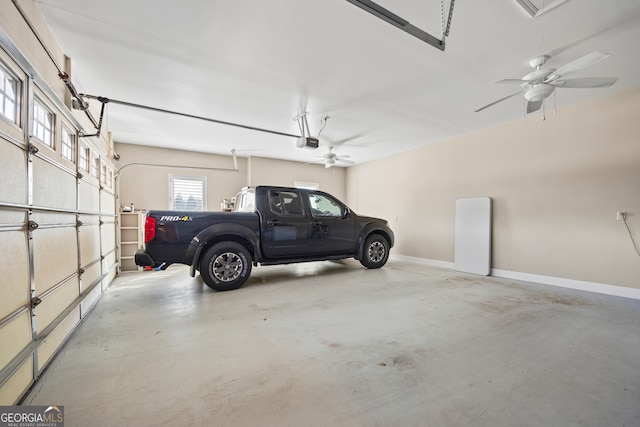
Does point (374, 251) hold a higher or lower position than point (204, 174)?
lower

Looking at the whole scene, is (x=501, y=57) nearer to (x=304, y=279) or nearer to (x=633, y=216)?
(x=633, y=216)

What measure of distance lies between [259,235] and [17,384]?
2759 millimetres

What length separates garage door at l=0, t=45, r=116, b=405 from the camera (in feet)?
4.65

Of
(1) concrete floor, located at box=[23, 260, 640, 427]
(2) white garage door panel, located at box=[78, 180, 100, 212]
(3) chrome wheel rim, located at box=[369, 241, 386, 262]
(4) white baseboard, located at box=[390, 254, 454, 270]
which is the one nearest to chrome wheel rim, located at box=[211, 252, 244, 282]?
(1) concrete floor, located at box=[23, 260, 640, 427]

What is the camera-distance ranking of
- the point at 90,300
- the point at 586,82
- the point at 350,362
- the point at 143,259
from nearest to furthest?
1. the point at 350,362
2. the point at 586,82
3. the point at 90,300
4. the point at 143,259

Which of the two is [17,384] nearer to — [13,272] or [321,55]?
[13,272]

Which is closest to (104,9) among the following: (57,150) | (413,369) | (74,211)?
(57,150)

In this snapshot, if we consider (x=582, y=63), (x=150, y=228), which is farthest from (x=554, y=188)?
(x=150, y=228)

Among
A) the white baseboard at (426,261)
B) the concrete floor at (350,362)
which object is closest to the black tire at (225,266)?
the concrete floor at (350,362)

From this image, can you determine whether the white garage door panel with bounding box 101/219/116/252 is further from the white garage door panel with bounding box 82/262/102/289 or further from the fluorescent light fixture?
the fluorescent light fixture

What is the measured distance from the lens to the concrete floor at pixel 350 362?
4.47 feet

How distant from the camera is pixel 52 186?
204cm

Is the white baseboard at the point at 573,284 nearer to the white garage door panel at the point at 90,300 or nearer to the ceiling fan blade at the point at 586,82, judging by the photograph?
the ceiling fan blade at the point at 586,82

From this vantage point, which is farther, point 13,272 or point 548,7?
point 548,7
